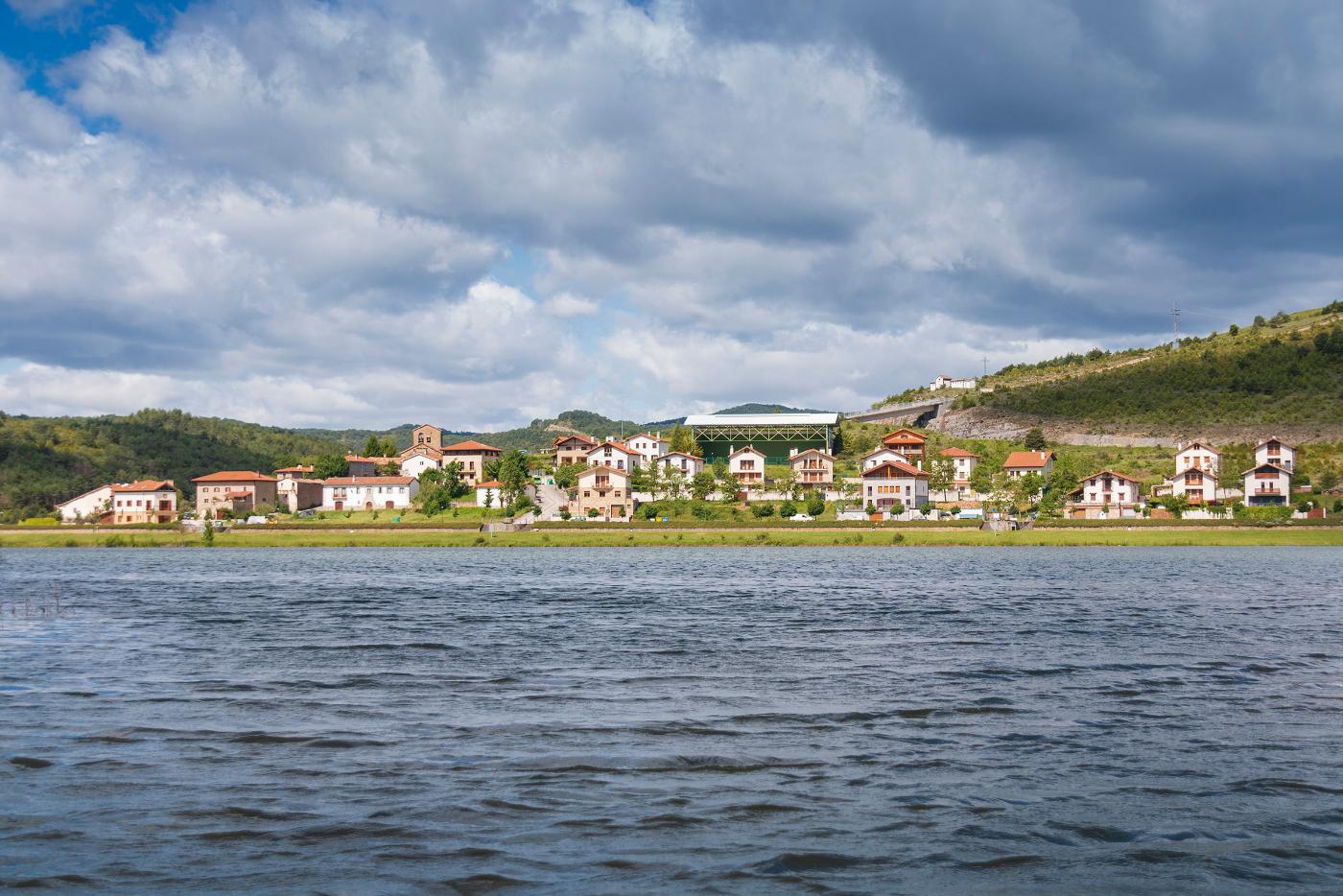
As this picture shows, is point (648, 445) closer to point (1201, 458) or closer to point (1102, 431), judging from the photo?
point (1201, 458)

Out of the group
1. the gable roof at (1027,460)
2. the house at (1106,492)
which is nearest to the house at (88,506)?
the gable roof at (1027,460)

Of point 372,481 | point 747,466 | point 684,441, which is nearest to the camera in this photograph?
point 747,466

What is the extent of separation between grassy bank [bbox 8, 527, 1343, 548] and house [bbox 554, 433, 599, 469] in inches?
1721

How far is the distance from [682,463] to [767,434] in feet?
61.1

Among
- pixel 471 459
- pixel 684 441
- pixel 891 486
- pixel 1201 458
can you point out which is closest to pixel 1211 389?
pixel 1201 458

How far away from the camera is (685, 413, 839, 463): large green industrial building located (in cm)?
14075

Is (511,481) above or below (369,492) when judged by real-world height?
above

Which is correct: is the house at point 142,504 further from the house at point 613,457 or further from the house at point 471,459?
the house at point 613,457

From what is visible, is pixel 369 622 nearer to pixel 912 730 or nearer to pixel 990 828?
pixel 912 730

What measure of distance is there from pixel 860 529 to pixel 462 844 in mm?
83499

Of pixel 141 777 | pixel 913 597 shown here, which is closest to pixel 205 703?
pixel 141 777

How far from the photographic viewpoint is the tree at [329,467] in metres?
145

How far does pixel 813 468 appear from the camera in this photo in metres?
124

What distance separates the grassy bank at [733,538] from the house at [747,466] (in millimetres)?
30569
